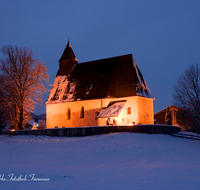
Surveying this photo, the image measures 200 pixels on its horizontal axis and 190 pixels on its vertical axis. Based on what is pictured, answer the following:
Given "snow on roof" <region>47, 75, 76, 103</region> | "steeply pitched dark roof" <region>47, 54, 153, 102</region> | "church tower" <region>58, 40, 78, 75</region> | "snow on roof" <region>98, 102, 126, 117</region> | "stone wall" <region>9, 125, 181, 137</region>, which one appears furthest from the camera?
"church tower" <region>58, 40, 78, 75</region>

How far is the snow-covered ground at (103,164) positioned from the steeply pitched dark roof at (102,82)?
10.6 meters

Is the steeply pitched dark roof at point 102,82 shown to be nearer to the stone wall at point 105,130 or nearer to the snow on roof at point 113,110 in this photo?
the snow on roof at point 113,110

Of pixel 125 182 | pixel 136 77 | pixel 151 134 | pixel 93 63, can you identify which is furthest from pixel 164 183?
pixel 93 63

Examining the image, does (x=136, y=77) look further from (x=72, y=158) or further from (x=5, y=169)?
(x=5, y=169)

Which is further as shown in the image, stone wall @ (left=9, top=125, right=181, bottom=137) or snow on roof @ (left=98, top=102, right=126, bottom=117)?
snow on roof @ (left=98, top=102, right=126, bottom=117)

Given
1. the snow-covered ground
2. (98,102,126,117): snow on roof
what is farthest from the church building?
the snow-covered ground

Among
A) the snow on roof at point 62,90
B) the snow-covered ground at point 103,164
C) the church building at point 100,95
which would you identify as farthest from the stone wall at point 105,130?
the snow on roof at point 62,90

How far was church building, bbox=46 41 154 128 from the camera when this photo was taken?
1394 inches

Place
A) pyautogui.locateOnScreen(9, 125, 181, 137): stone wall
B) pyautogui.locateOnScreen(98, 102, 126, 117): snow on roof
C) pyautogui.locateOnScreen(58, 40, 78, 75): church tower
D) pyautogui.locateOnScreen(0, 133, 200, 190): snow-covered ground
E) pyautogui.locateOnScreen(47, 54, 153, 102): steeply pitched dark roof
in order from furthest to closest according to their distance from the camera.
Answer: pyautogui.locateOnScreen(58, 40, 78, 75): church tower → pyautogui.locateOnScreen(47, 54, 153, 102): steeply pitched dark roof → pyautogui.locateOnScreen(98, 102, 126, 117): snow on roof → pyautogui.locateOnScreen(9, 125, 181, 137): stone wall → pyautogui.locateOnScreen(0, 133, 200, 190): snow-covered ground

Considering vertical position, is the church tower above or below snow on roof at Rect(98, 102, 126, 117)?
above

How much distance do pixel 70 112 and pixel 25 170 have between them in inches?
1052

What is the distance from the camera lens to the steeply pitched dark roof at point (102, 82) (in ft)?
121

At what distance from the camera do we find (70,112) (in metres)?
40.6

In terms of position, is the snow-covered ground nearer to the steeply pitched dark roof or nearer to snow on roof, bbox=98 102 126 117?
snow on roof, bbox=98 102 126 117
